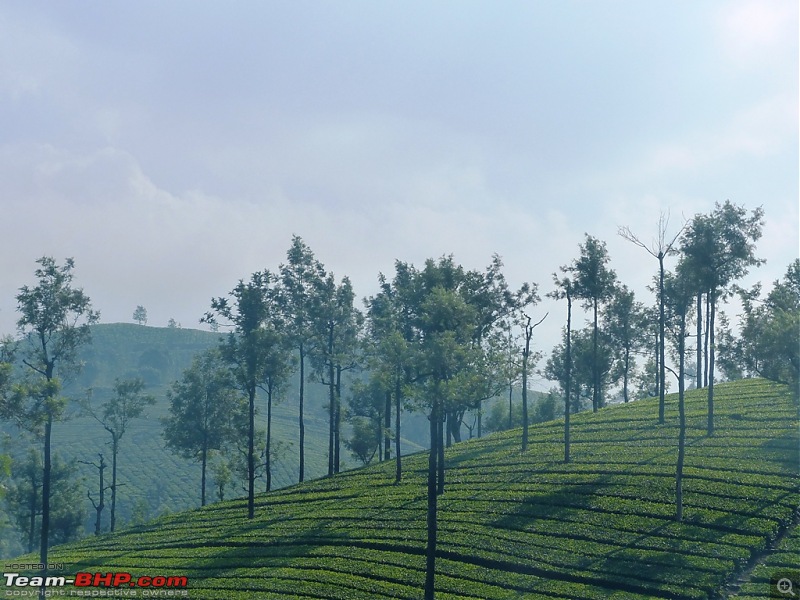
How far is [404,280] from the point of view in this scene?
8000 centimetres

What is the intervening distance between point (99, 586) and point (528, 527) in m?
29.5

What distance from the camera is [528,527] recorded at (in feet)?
142

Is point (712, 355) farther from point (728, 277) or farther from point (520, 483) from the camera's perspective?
point (520, 483)

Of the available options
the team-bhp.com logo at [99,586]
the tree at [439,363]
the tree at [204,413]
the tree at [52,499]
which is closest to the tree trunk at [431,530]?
the tree at [439,363]

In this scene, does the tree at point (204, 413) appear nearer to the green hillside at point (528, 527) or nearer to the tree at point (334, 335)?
the tree at point (334, 335)

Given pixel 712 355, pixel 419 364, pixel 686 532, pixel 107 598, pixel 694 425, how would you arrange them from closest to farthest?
pixel 419 364 < pixel 686 532 < pixel 107 598 < pixel 712 355 < pixel 694 425

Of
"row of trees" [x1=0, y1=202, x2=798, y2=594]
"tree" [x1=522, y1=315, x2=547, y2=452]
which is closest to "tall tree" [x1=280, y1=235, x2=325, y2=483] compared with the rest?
"row of trees" [x1=0, y1=202, x2=798, y2=594]

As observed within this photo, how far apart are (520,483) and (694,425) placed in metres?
19.3

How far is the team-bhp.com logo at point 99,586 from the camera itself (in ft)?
136

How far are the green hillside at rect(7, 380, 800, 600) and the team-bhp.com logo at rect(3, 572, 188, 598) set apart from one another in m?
1.35

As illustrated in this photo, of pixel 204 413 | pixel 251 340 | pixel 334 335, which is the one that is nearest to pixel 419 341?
pixel 251 340

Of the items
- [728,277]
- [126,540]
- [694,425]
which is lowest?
[126,540]

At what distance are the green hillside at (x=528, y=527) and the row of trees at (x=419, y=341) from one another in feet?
12.8

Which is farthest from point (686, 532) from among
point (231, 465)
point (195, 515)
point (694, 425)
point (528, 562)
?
point (231, 465)
